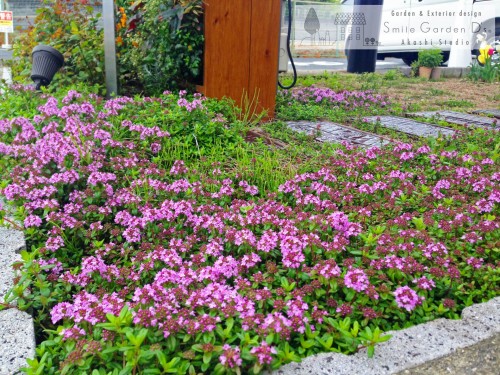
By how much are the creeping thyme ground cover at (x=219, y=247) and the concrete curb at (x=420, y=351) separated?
0.07 meters


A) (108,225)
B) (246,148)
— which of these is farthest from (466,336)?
(246,148)

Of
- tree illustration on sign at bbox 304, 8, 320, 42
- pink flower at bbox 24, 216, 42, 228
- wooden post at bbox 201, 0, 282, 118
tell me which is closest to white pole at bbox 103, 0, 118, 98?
wooden post at bbox 201, 0, 282, 118

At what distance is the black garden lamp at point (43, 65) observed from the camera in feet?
16.4

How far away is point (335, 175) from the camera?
11.0 feet

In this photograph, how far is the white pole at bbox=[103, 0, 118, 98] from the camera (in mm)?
4879

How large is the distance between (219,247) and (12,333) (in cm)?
84

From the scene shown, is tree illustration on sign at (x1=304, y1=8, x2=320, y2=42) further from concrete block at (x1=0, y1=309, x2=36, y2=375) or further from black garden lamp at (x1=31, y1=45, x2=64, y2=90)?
concrete block at (x1=0, y1=309, x2=36, y2=375)

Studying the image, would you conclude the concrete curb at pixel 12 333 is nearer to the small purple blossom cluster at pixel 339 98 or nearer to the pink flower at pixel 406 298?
the pink flower at pixel 406 298

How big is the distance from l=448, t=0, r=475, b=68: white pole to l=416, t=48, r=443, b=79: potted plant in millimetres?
1254

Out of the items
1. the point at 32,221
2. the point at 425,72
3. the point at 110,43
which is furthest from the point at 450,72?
the point at 32,221

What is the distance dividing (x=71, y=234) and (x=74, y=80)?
344 cm

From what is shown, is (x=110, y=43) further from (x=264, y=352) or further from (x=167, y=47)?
(x=264, y=352)

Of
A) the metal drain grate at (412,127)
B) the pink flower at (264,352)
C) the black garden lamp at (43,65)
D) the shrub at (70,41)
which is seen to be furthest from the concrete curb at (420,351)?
the shrub at (70,41)

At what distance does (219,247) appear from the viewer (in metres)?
2.23
